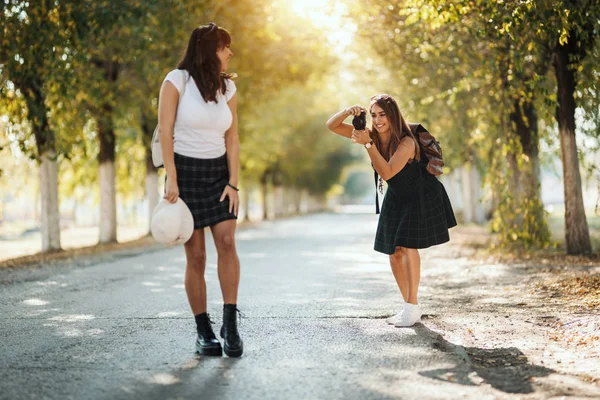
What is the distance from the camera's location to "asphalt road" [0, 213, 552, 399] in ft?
13.5

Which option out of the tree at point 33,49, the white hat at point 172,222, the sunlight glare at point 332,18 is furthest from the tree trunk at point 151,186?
the white hat at point 172,222

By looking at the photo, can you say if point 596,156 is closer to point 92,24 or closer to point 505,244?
point 505,244

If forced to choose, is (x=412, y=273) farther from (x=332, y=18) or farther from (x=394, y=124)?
(x=332, y=18)

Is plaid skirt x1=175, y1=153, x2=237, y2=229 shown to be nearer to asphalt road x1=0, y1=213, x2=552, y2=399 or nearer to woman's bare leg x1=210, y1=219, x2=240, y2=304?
woman's bare leg x1=210, y1=219, x2=240, y2=304

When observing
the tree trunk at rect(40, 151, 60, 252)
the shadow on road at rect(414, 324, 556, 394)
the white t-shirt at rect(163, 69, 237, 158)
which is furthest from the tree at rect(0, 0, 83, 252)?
the shadow on road at rect(414, 324, 556, 394)

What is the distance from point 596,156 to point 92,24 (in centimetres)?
862

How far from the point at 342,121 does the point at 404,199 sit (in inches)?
32.4

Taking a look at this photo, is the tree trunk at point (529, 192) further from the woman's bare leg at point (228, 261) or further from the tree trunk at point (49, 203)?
the tree trunk at point (49, 203)

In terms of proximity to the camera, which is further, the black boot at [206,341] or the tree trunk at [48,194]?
the tree trunk at [48,194]

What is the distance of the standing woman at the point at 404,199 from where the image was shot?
603 cm

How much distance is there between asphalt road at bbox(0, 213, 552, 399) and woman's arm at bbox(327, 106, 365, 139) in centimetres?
156

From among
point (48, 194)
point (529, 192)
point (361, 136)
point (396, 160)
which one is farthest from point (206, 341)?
point (48, 194)

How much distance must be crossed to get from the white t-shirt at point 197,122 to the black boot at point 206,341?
1081mm

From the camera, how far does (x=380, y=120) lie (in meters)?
6.13
